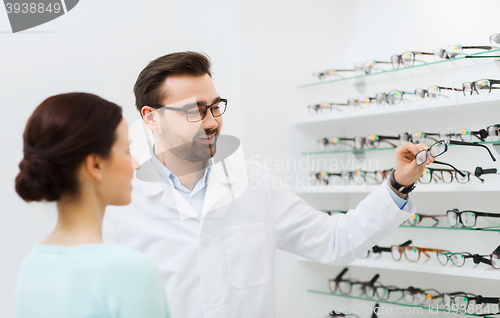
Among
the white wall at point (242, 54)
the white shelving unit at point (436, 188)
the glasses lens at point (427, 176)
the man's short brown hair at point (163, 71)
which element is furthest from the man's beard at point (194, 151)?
the glasses lens at point (427, 176)

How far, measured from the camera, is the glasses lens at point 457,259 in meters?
1.60

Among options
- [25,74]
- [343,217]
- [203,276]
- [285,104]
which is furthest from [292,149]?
[25,74]

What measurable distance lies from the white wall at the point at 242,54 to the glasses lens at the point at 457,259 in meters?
0.24

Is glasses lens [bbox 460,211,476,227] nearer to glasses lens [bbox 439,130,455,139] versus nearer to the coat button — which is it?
Result: glasses lens [bbox 439,130,455,139]

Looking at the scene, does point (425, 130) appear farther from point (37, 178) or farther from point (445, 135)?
point (37, 178)

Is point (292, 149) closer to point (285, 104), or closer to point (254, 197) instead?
point (285, 104)

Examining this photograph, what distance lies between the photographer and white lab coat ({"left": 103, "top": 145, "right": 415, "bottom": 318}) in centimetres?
125

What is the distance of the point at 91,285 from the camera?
25.5 inches

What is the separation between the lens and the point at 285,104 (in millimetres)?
2045

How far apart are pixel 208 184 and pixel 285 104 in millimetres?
809

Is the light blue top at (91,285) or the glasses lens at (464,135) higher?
the glasses lens at (464,135)

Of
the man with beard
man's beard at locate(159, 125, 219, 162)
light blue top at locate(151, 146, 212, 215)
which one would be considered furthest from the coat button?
man's beard at locate(159, 125, 219, 162)

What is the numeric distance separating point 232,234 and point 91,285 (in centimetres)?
72

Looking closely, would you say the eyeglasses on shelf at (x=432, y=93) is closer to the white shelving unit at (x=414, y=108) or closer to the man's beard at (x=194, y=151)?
the white shelving unit at (x=414, y=108)
